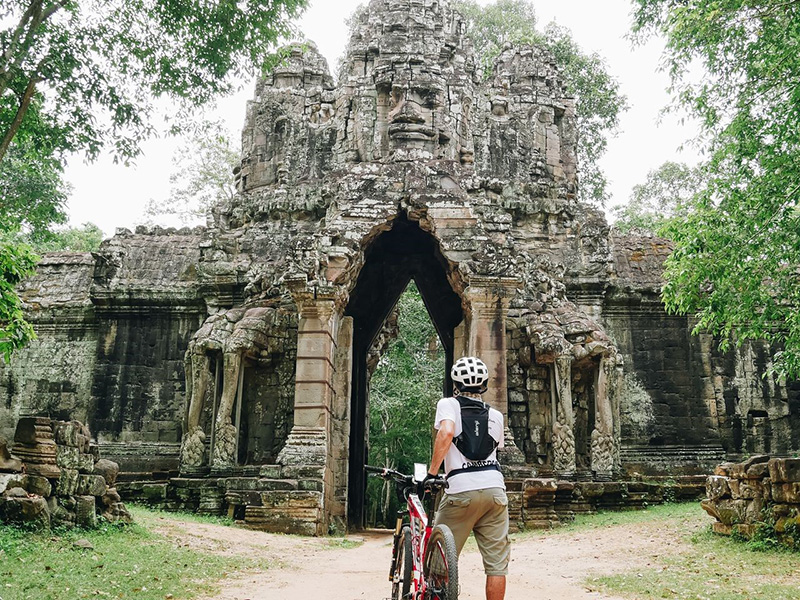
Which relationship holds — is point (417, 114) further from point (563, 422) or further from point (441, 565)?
point (441, 565)

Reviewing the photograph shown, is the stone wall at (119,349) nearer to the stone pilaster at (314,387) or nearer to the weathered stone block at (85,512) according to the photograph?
the stone pilaster at (314,387)

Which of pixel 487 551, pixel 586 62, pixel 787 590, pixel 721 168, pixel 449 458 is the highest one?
pixel 586 62

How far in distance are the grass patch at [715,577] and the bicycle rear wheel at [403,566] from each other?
2510 mm

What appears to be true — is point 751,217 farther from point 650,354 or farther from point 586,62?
point 586,62

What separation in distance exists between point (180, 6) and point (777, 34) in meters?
7.90

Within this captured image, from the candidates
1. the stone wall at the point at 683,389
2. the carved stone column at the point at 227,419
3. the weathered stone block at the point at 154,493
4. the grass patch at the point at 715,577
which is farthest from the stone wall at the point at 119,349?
the grass patch at the point at 715,577

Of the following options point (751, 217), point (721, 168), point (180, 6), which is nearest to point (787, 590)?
point (751, 217)

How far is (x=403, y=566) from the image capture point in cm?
493

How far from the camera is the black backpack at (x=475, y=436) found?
4.65m

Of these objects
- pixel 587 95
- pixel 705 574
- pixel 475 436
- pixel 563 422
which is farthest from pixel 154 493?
pixel 587 95

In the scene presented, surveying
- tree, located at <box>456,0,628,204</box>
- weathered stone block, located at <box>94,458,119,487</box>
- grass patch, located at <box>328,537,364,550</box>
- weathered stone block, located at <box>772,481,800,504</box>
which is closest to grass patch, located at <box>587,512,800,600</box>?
weathered stone block, located at <box>772,481,800,504</box>

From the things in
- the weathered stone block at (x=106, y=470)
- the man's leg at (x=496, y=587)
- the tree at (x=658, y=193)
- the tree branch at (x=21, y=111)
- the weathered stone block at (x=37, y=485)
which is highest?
the tree at (x=658, y=193)

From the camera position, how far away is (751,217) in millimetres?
10000

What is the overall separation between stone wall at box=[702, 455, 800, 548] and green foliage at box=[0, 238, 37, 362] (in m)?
8.04
